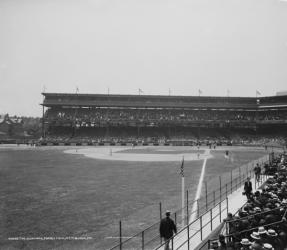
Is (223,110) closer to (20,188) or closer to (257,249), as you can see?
(20,188)

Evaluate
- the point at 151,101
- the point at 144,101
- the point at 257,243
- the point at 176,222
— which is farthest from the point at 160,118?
the point at 257,243

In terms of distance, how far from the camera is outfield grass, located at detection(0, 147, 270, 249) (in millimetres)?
10469

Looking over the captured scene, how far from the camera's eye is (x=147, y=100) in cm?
8081

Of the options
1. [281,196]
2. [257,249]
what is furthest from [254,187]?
[257,249]

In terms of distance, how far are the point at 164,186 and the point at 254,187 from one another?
5.72 meters

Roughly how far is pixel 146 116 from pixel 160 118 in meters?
3.98

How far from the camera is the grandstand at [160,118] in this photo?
2928 inches

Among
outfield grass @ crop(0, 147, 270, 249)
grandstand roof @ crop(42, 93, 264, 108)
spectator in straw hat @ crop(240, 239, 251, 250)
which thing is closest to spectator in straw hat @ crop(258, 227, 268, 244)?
spectator in straw hat @ crop(240, 239, 251, 250)

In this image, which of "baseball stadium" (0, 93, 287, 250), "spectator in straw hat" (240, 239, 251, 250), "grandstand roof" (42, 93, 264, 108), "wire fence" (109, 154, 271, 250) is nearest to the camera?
"spectator in straw hat" (240, 239, 251, 250)

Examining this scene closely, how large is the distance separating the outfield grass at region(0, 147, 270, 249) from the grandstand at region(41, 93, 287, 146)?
49.4 meters

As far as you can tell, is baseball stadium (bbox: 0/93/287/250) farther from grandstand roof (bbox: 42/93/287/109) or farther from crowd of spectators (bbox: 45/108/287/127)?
grandstand roof (bbox: 42/93/287/109)

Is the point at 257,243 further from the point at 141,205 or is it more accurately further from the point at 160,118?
the point at 160,118

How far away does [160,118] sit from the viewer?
77.8 metres

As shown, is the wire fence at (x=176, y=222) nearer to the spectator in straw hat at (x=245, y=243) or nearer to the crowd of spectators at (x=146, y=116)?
the spectator in straw hat at (x=245, y=243)
